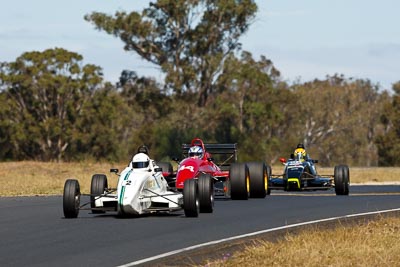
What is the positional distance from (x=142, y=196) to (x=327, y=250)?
695 centimetres

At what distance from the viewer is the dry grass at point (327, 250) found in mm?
13078

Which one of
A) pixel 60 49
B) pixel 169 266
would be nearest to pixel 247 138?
pixel 60 49

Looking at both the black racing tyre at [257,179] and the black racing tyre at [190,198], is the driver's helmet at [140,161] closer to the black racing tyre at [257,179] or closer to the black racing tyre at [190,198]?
the black racing tyre at [190,198]

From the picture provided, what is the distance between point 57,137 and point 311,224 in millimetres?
60003

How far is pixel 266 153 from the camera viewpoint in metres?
77.0

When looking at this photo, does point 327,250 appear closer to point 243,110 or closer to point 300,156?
point 300,156

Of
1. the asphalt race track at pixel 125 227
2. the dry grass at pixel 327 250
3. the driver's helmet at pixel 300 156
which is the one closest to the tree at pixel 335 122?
the driver's helmet at pixel 300 156

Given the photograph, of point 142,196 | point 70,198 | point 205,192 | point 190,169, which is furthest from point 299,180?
point 70,198

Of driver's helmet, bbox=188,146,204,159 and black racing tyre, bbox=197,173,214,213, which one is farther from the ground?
driver's helmet, bbox=188,146,204,159

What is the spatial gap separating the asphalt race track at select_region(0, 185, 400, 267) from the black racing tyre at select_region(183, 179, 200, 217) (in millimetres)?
160

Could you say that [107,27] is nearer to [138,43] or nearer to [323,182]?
[138,43]

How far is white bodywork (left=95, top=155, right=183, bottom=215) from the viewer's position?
2000cm

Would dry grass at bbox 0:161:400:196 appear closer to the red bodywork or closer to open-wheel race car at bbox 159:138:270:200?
open-wheel race car at bbox 159:138:270:200

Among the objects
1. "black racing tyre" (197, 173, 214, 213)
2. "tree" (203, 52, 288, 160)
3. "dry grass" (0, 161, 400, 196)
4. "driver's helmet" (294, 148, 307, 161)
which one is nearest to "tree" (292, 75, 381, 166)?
"tree" (203, 52, 288, 160)
